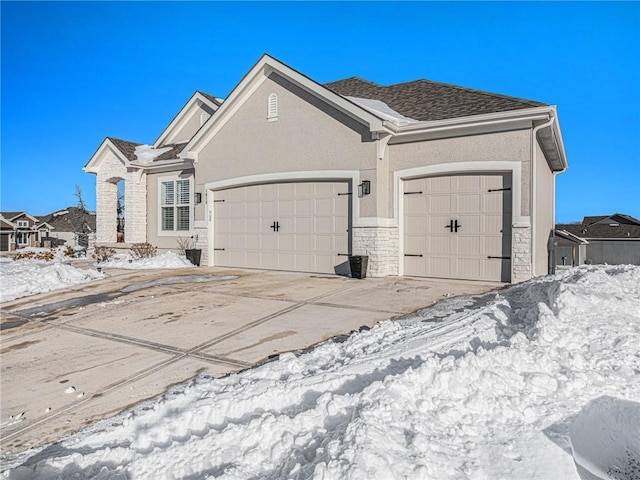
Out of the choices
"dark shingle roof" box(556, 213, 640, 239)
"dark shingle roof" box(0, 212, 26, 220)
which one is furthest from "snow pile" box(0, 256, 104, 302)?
"dark shingle roof" box(0, 212, 26, 220)

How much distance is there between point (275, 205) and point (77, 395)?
26.7ft

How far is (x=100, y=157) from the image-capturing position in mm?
15672

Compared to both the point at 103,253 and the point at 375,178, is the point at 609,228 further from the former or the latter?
the point at 103,253

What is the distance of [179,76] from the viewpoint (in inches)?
631

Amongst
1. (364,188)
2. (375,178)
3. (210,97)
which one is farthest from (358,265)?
(210,97)

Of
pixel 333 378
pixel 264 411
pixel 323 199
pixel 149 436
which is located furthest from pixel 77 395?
pixel 323 199

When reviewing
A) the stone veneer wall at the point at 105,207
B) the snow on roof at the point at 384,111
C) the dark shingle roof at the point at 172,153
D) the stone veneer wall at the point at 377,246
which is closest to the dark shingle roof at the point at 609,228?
the snow on roof at the point at 384,111

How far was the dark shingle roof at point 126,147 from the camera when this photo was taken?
14.8 meters

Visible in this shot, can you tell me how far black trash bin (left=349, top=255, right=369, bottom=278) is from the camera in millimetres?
9234

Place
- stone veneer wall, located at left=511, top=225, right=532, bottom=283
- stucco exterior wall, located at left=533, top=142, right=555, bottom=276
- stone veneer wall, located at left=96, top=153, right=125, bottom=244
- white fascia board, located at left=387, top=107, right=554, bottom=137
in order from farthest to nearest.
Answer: stone veneer wall, located at left=96, top=153, right=125, bottom=244 → stucco exterior wall, located at left=533, top=142, right=555, bottom=276 → stone veneer wall, located at left=511, top=225, right=532, bottom=283 → white fascia board, located at left=387, top=107, right=554, bottom=137

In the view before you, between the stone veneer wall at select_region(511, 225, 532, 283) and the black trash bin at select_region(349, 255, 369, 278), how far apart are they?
3.19 metres

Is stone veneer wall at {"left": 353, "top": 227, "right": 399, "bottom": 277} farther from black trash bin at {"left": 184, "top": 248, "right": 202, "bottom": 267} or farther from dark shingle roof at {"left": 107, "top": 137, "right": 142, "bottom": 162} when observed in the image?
dark shingle roof at {"left": 107, "top": 137, "right": 142, "bottom": 162}

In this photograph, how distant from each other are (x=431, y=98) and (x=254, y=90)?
5051 mm

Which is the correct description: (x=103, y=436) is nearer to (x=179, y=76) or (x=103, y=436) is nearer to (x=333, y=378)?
(x=333, y=378)
